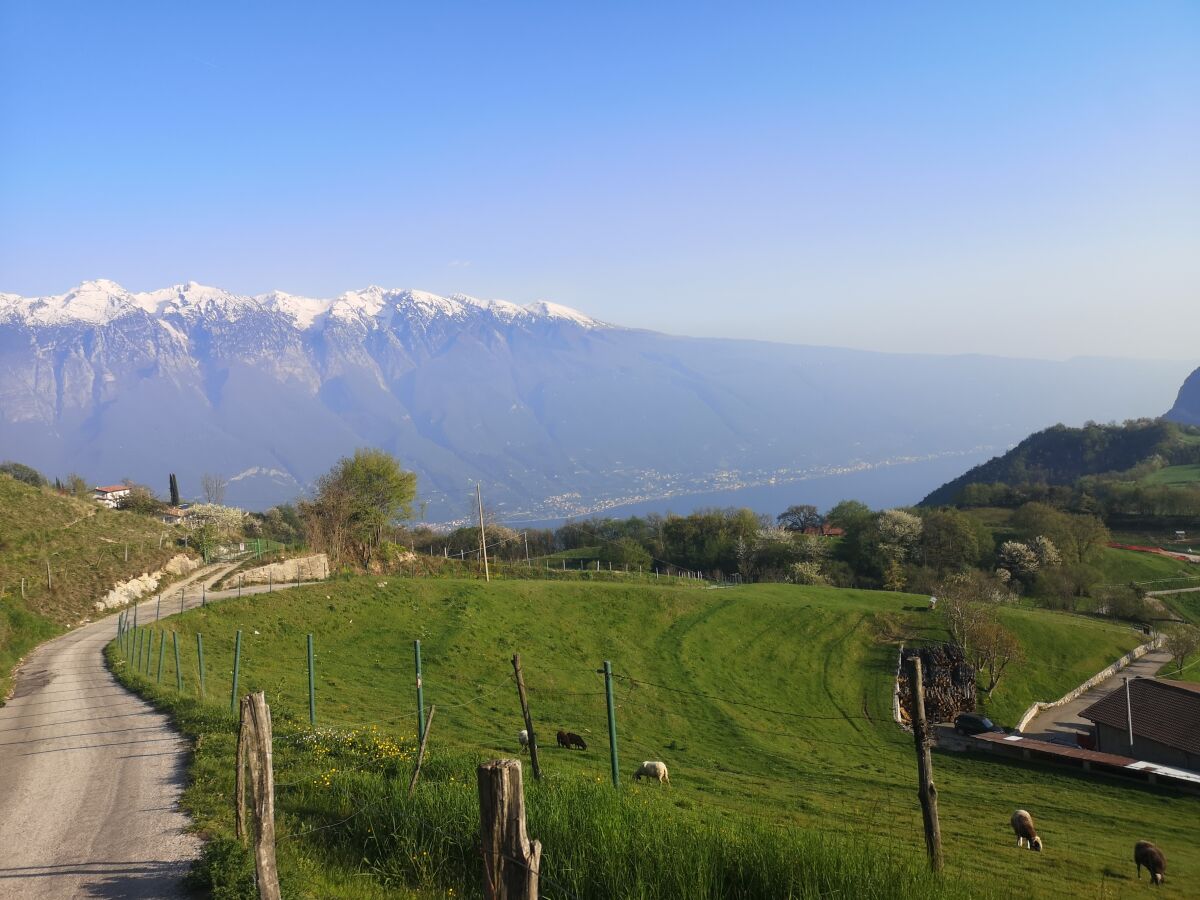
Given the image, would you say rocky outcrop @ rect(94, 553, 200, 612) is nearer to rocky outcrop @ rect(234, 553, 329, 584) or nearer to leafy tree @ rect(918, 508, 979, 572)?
rocky outcrop @ rect(234, 553, 329, 584)

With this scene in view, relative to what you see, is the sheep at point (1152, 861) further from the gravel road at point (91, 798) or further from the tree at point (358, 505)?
the tree at point (358, 505)

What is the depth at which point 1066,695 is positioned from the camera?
2058 inches

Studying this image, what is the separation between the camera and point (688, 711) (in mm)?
38406

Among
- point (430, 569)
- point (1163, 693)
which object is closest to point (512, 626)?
point (430, 569)

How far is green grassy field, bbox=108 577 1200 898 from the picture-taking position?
12336mm

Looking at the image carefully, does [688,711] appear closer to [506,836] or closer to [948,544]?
[506,836]

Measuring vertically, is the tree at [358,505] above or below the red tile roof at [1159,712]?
above

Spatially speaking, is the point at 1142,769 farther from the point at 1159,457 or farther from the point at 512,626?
the point at 1159,457

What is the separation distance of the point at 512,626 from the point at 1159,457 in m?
177

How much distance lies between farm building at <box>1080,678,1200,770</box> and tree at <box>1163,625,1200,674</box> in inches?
759

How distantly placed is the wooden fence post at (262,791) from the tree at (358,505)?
5797cm

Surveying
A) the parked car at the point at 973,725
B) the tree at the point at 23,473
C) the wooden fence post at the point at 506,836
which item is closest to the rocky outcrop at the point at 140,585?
the wooden fence post at the point at 506,836

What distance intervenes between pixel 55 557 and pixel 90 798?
41.4 meters

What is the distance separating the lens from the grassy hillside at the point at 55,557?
37.7 metres
